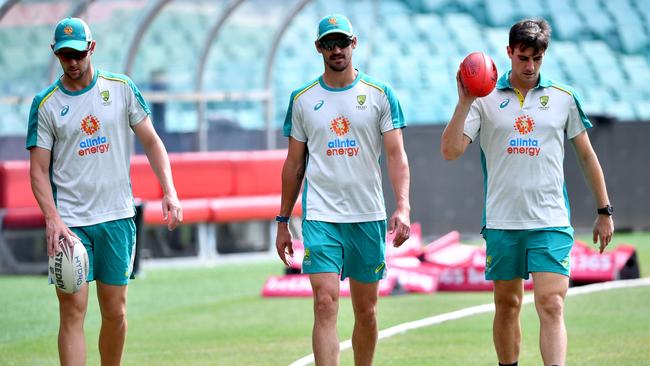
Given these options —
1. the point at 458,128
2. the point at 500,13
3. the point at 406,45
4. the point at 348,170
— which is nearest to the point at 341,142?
the point at 348,170

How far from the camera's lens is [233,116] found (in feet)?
72.7

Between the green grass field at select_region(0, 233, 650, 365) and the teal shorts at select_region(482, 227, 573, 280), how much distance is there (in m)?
1.68

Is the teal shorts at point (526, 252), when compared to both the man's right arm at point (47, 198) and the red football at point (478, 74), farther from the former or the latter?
the man's right arm at point (47, 198)

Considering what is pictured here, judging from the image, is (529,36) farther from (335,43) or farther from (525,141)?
(335,43)

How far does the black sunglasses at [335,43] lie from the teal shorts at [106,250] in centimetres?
157

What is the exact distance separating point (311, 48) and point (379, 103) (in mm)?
22586

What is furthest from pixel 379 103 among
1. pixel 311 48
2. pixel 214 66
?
pixel 311 48

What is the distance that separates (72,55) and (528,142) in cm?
262

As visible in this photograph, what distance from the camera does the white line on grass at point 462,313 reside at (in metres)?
10.3

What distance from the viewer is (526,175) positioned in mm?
7727

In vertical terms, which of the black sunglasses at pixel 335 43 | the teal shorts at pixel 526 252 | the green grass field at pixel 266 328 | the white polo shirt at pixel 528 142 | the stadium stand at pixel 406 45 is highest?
the stadium stand at pixel 406 45

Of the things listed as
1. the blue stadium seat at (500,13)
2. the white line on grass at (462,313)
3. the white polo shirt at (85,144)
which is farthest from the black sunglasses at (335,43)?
the blue stadium seat at (500,13)

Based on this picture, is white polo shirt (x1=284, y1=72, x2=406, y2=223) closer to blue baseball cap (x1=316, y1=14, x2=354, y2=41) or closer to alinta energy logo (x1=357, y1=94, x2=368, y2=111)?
alinta energy logo (x1=357, y1=94, x2=368, y2=111)

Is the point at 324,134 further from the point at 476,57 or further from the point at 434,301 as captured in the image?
the point at 434,301
